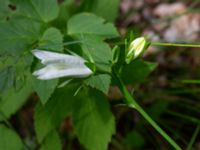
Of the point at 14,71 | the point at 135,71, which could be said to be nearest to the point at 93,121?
the point at 135,71

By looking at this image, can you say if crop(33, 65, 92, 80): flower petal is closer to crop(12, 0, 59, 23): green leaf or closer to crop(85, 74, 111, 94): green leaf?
crop(85, 74, 111, 94): green leaf

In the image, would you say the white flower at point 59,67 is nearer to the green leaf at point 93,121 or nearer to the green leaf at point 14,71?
the green leaf at point 14,71

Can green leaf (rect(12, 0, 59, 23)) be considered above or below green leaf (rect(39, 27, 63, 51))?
above

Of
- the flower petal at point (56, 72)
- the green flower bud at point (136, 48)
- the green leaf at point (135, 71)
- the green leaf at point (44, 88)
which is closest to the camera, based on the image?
the flower petal at point (56, 72)

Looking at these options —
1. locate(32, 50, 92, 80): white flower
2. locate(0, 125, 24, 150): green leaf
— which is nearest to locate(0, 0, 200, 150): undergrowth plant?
locate(0, 125, 24, 150): green leaf

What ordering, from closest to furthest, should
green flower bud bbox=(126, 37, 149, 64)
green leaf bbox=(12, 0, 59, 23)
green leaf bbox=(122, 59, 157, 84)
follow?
1. green flower bud bbox=(126, 37, 149, 64)
2. green leaf bbox=(12, 0, 59, 23)
3. green leaf bbox=(122, 59, 157, 84)

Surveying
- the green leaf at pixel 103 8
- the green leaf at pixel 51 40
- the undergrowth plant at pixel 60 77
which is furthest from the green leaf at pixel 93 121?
the green leaf at pixel 103 8
